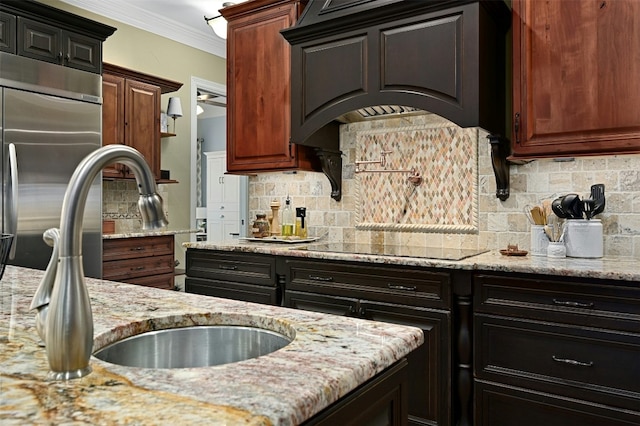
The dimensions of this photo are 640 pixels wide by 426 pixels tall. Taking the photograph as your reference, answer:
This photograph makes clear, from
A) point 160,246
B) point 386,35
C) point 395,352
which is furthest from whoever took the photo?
point 160,246

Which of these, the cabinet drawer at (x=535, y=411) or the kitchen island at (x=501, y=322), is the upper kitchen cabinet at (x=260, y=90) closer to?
the kitchen island at (x=501, y=322)

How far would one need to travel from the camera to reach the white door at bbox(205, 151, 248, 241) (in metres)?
7.74

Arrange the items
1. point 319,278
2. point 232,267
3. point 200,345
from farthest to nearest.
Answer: point 232,267
point 319,278
point 200,345

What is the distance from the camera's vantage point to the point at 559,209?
2400 mm

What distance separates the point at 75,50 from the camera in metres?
3.65

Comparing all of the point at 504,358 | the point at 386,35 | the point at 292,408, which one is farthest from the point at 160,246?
the point at 292,408

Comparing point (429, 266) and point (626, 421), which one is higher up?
point (429, 266)

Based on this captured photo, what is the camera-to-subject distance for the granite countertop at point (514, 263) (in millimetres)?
1946

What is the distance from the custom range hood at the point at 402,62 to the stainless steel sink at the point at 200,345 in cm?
171

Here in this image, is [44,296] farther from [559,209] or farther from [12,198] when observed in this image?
[12,198]

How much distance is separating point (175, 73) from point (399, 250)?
350 cm

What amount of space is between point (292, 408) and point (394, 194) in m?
2.58

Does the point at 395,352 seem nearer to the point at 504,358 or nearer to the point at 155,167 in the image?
the point at 504,358

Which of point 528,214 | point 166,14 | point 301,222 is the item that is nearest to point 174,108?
point 166,14
